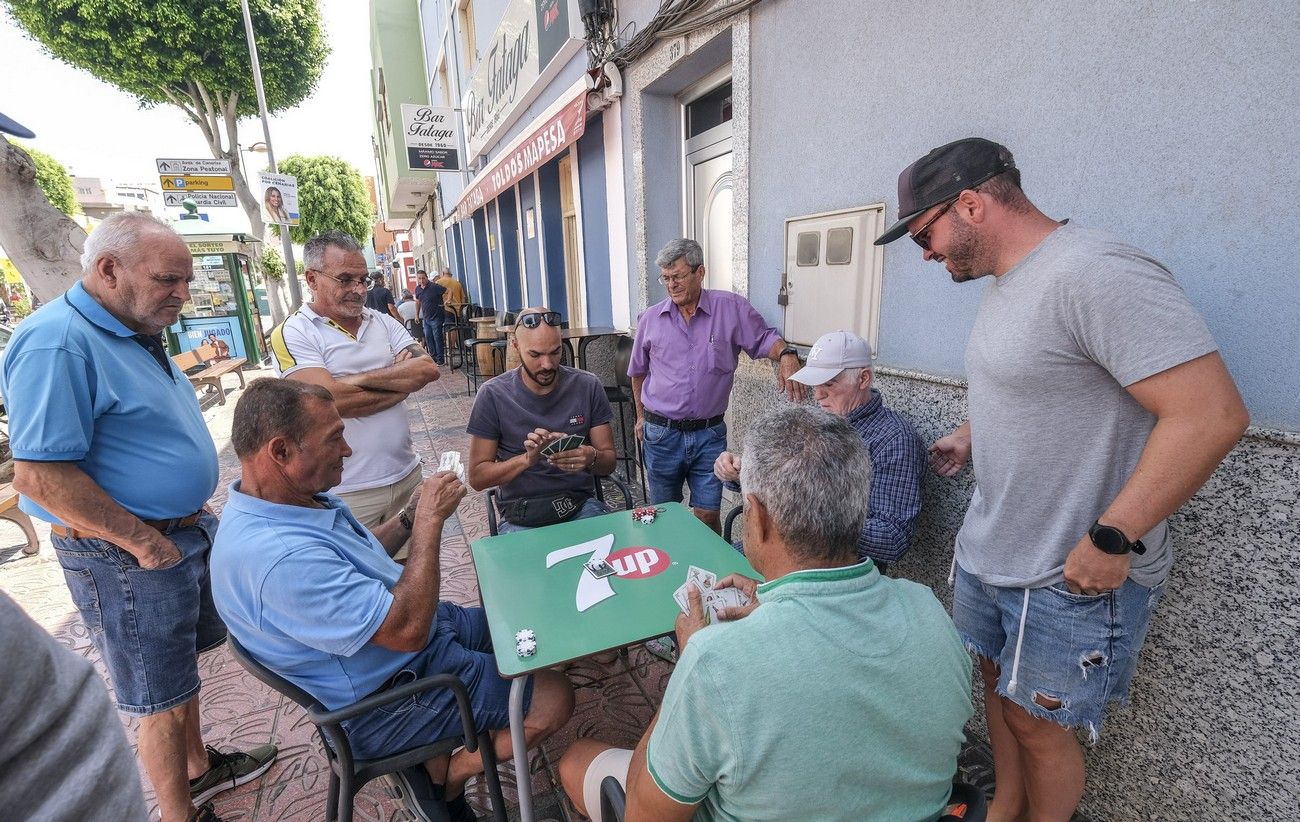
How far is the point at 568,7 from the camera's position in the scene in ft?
16.7

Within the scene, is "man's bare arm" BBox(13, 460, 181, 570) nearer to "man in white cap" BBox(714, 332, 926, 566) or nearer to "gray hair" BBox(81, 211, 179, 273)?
"gray hair" BBox(81, 211, 179, 273)

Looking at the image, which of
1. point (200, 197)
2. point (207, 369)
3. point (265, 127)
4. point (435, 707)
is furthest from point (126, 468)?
point (265, 127)

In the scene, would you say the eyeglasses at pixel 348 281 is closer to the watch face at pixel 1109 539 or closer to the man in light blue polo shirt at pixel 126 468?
the man in light blue polo shirt at pixel 126 468

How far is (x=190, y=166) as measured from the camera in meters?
10.3

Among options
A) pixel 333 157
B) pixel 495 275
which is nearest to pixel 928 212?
pixel 495 275

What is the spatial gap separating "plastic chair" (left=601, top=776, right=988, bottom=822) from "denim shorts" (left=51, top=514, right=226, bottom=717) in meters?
1.69

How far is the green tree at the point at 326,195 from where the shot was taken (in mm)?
27828

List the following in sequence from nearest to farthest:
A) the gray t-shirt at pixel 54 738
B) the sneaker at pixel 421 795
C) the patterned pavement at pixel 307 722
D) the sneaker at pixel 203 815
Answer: the gray t-shirt at pixel 54 738, the sneaker at pixel 421 795, the sneaker at pixel 203 815, the patterned pavement at pixel 307 722

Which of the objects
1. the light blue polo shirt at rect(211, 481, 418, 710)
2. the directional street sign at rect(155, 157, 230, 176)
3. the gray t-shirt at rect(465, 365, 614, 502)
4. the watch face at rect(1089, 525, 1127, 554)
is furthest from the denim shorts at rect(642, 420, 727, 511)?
the directional street sign at rect(155, 157, 230, 176)

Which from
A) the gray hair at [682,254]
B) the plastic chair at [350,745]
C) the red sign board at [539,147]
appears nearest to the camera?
the plastic chair at [350,745]

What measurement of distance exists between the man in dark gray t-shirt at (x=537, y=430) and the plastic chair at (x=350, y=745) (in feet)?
3.67

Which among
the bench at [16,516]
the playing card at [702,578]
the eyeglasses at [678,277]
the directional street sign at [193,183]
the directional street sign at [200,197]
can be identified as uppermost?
the directional street sign at [193,183]

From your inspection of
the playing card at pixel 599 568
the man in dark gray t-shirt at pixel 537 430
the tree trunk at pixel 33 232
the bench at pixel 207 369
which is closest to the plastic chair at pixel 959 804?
the playing card at pixel 599 568

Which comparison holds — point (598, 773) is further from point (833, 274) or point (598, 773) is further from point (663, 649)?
point (833, 274)
